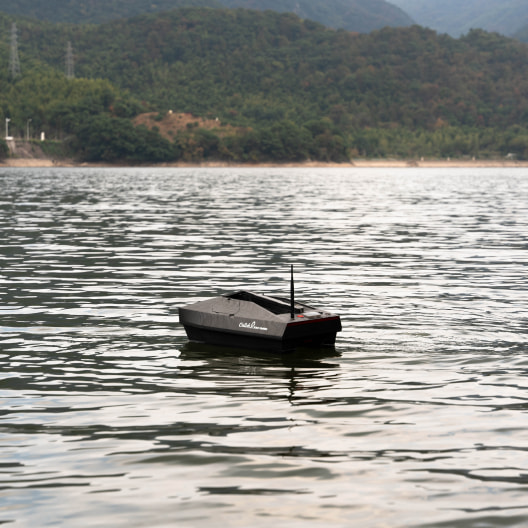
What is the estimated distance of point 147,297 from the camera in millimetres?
26578

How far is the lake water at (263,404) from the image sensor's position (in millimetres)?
10523

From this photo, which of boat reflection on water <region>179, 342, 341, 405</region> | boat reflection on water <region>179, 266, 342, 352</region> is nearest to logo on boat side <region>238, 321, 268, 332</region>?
boat reflection on water <region>179, 266, 342, 352</region>

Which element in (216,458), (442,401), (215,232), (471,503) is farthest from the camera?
(215,232)

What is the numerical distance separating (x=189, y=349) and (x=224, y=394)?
395 cm

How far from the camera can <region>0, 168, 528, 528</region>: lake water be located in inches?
414

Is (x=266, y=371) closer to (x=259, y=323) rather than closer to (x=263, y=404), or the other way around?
(x=259, y=323)

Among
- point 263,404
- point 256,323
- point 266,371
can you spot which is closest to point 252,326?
point 256,323

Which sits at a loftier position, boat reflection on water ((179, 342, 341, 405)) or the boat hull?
the boat hull

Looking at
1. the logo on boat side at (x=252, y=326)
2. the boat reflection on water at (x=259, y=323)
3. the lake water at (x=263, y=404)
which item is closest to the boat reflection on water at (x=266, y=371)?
the lake water at (x=263, y=404)

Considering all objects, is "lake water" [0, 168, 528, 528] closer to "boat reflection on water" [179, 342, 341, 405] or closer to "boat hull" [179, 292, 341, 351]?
"boat reflection on water" [179, 342, 341, 405]

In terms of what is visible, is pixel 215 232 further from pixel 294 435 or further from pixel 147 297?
pixel 294 435

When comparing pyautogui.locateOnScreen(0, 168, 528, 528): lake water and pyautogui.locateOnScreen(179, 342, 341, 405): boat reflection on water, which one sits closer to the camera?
pyautogui.locateOnScreen(0, 168, 528, 528): lake water

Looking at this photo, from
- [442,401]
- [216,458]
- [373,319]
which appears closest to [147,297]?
[373,319]

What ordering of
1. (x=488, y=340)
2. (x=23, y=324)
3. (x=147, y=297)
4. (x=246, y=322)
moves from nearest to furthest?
1. (x=246, y=322)
2. (x=488, y=340)
3. (x=23, y=324)
4. (x=147, y=297)
